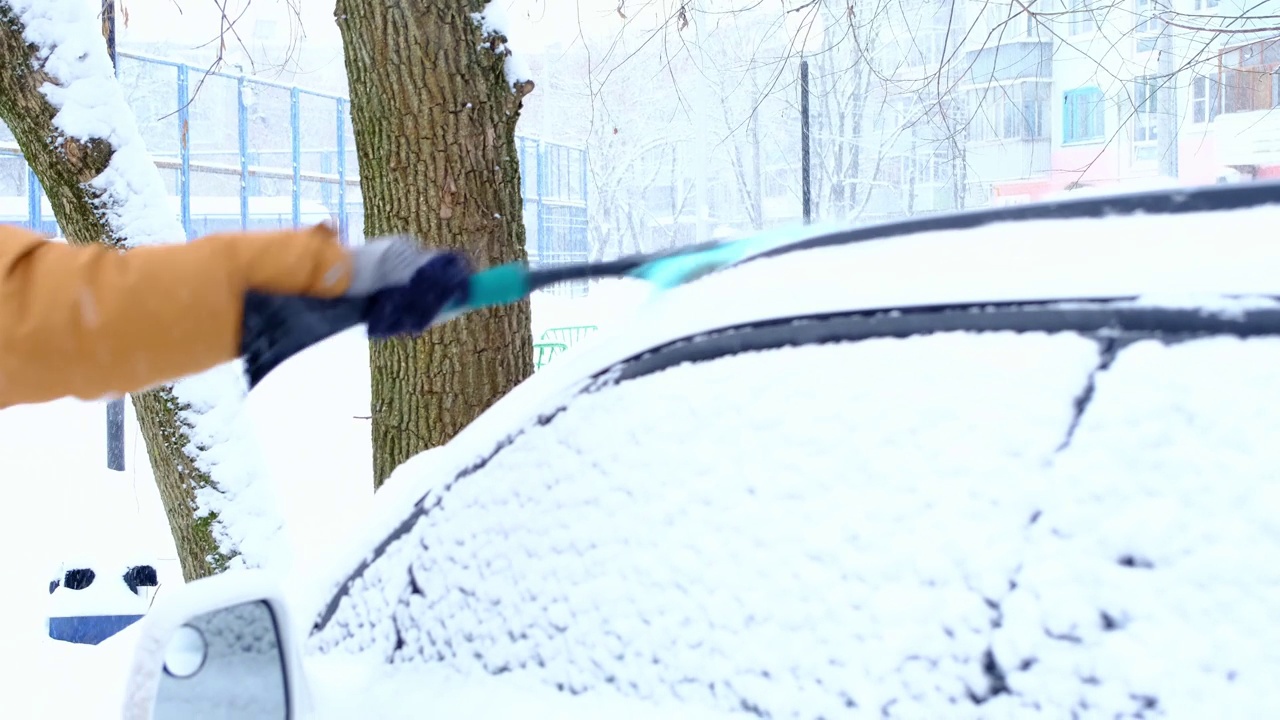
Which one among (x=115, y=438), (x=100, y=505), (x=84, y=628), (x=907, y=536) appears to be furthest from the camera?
(x=115, y=438)

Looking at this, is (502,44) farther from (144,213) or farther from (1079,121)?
(1079,121)

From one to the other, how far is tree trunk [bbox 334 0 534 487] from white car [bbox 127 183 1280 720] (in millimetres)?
2158

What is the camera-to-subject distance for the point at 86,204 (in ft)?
11.8

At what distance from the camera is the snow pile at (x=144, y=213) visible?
3.49 m

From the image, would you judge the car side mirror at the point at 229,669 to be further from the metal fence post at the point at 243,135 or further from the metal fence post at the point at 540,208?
the metal fence post at the point at 540,208

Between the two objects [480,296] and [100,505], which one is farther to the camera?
[100,505]

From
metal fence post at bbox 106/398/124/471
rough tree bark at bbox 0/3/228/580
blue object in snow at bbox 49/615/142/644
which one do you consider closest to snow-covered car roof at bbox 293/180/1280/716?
rough tree bark at bbox 0/3/228/580

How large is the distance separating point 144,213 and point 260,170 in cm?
1309

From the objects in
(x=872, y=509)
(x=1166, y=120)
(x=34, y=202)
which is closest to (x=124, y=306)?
(x=872, y=509)

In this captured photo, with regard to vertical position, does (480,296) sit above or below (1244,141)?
below

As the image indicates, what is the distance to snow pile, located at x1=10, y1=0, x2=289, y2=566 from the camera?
137 inches

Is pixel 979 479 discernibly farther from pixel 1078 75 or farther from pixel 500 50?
pixel 1078 75

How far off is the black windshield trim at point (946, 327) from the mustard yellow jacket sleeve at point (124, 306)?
36 centimetres

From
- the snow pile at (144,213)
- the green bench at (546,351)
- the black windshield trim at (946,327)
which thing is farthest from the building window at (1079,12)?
the green bench at (546,351)
